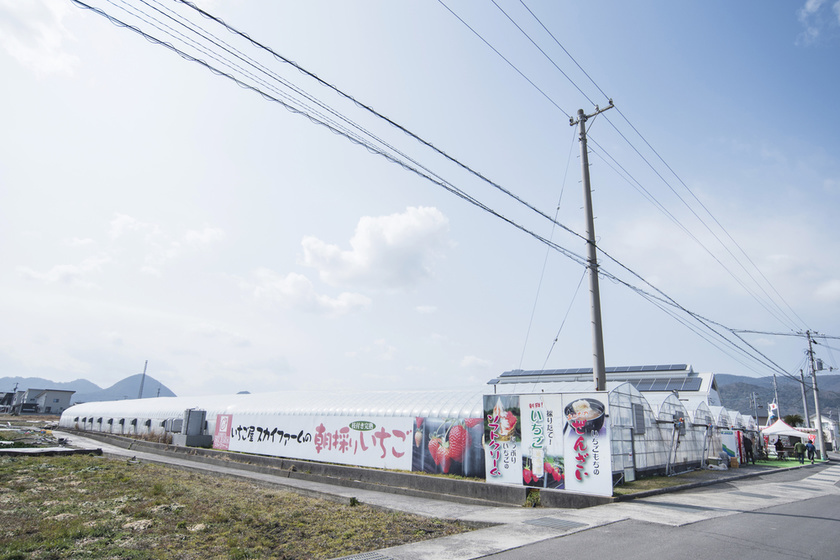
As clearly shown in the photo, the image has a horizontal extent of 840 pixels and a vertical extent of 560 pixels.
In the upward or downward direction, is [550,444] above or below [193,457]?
above

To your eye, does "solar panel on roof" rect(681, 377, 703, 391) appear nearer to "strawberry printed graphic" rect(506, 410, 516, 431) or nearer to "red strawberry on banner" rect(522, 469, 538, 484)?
"strawberry printed graphic" rect(506, 410, 516, 431)

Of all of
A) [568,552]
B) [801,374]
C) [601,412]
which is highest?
[801,374]

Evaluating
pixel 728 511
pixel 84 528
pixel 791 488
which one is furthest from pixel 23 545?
pixel 791 488

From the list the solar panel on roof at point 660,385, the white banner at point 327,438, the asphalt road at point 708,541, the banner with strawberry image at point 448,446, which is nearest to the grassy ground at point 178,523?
the asphalt road at point 708,541

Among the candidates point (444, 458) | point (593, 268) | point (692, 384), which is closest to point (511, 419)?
point (444, 458)

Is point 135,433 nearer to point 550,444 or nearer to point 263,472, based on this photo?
point 263,472

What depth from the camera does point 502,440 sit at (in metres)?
17.2

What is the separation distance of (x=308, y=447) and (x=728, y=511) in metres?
20.1

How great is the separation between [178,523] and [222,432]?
24.3 metres

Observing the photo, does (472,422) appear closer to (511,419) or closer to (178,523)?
(511,419)

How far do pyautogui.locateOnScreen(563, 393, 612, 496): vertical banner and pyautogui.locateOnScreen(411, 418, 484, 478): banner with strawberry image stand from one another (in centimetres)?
391

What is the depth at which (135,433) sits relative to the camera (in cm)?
4397

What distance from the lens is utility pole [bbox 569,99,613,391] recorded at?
600 inches

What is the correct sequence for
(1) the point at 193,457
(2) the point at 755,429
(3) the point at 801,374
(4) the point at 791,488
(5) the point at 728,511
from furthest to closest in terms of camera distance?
(3) the point at 801,374 < (2) the point at 755,429 < (1) the point at 193,457 < (4) the point at 791,488 < (5) the point at 728,511
